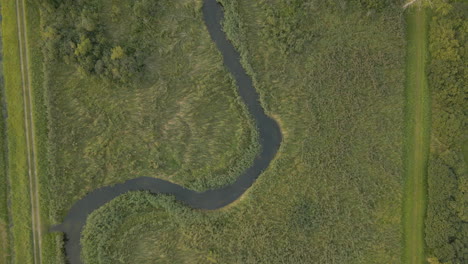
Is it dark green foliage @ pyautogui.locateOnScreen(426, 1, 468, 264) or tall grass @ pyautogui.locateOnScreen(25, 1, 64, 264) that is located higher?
tall grass @ pyautogui.locateOnScreen(25, 1, 64, 264)

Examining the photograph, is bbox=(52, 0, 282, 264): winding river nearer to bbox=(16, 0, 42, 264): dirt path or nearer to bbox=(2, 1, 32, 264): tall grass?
bbox=(16, 0, 42, 264): dirt path

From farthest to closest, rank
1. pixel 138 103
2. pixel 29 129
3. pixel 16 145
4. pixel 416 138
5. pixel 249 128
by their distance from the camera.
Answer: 1. pixel 416 138
2. pixel 249 128
3. pixel 138 103
4. pixel 29 129
5. pixel 16 145

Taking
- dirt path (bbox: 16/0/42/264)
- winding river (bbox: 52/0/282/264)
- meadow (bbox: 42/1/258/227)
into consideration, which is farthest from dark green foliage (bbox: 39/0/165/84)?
winding river (bbox: 52/0/282/264)

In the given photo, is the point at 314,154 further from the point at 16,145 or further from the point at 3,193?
the point at 3,193

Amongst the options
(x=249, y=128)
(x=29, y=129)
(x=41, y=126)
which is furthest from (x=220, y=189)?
(x=29, y=129)

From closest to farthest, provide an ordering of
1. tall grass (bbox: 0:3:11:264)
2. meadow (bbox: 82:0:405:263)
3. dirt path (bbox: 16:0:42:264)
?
tall grass (bbox: 0:3:11:264), dirt path (bbox: 16:0:42:264), meadow (bbox: 82:0:405:263)

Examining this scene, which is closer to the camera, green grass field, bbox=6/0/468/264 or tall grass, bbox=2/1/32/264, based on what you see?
tall grass, bbox=2/1/32/264

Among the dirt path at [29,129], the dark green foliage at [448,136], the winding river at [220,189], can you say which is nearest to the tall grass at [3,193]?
the dirt path at [29,129]
